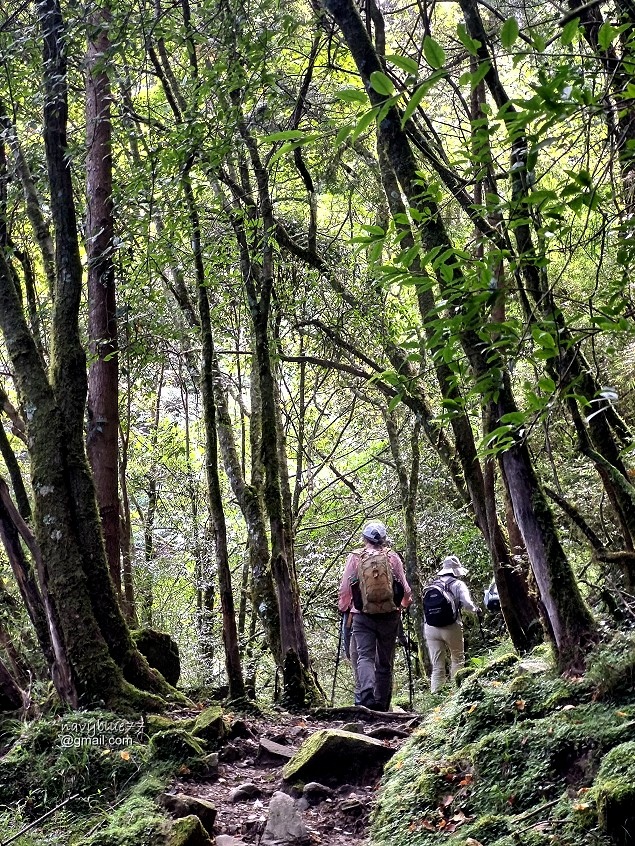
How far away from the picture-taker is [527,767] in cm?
437

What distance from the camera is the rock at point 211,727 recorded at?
670cm

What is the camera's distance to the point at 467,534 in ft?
46.5

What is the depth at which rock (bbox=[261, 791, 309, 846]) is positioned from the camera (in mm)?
5070

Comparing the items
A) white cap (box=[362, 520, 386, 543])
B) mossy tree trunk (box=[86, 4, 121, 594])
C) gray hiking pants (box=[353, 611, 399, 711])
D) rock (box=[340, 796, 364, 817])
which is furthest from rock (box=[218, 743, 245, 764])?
white cap (box=[362, 520, 386, 543])

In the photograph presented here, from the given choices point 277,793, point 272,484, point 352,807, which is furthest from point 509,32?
point 272,484

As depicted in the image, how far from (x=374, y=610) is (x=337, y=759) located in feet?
10.5

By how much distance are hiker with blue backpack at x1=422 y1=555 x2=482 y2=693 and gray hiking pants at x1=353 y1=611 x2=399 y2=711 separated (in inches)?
22.8

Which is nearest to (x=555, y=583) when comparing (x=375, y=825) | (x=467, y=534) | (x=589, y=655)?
(x=589, y=655)

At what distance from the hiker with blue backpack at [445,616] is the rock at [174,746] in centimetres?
421

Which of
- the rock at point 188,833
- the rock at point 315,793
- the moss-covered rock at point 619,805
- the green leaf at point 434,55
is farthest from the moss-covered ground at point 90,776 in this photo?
the green leaf at point 434,55

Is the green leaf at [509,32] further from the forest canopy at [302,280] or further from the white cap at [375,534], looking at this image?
the white cap at [375,534]

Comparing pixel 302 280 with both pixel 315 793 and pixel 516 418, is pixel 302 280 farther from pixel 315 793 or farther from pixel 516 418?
pixel 516 418

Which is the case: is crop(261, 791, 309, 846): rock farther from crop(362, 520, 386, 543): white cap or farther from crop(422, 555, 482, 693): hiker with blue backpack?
crop(422, 555, 482, 693): hiker with blue backpack

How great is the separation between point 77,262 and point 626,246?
6.20 m
